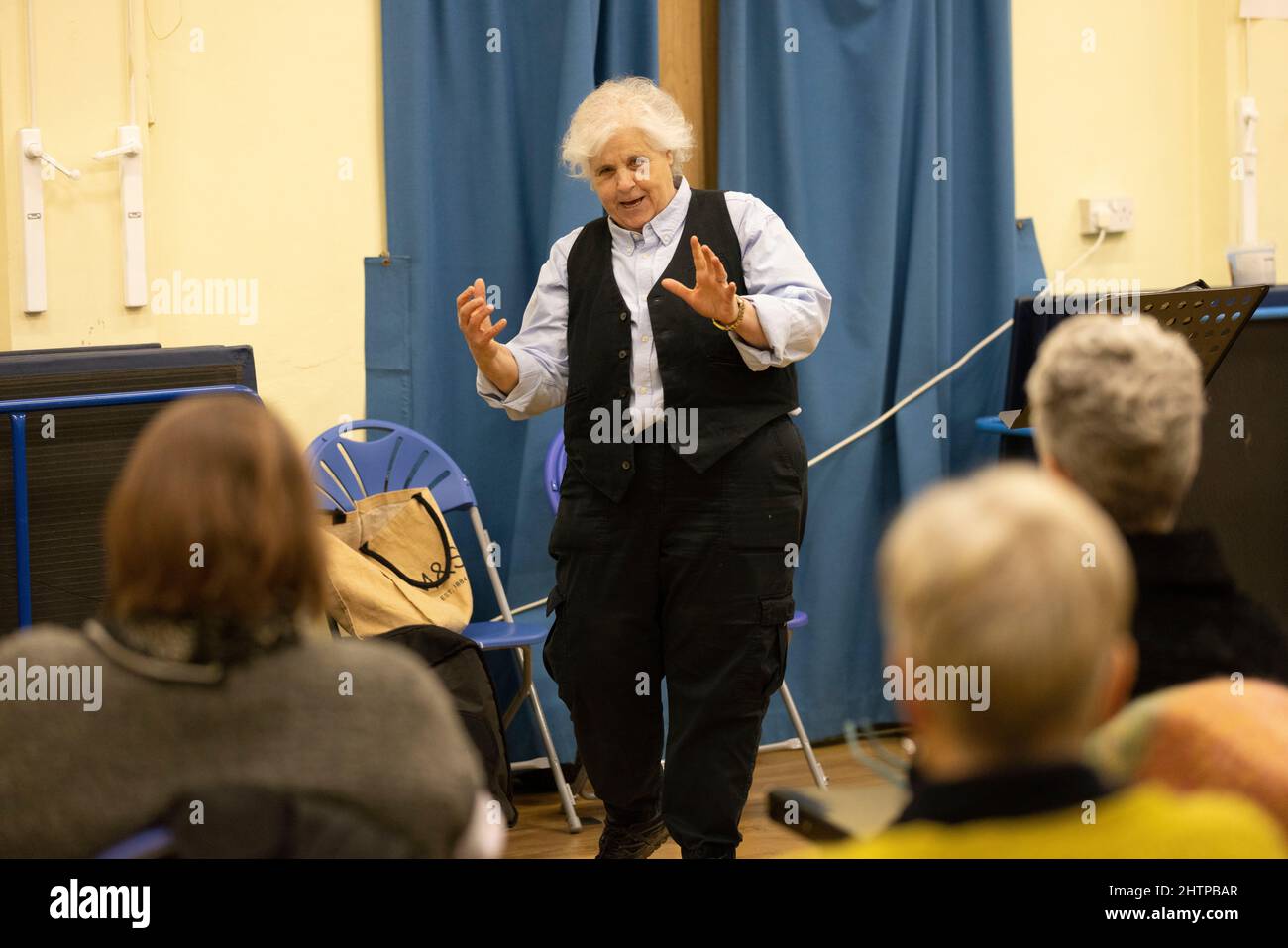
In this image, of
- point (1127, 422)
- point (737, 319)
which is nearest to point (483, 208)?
point (737, 319)

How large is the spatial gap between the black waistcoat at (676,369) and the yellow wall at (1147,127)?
2.13 m

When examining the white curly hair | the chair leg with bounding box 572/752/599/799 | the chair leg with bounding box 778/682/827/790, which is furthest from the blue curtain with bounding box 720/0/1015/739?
the white curly hair

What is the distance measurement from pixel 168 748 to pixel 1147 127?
14.0 ft

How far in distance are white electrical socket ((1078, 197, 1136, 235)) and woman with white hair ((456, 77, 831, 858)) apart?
2252mm

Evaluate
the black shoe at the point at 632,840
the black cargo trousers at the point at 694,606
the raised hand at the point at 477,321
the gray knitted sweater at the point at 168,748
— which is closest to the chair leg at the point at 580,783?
the black shoe at the point at 632,840

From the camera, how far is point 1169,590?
56.1 inches

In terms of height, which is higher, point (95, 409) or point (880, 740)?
point (95, 409)

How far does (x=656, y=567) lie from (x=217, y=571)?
4.84 ft

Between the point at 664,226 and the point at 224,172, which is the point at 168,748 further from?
the point at 224,172

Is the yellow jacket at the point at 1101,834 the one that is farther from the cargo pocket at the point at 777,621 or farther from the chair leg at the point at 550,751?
the chair leg at the point at 550,751

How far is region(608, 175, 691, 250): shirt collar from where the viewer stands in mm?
2674

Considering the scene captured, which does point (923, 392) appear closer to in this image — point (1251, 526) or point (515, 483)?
point (1251, 526)
